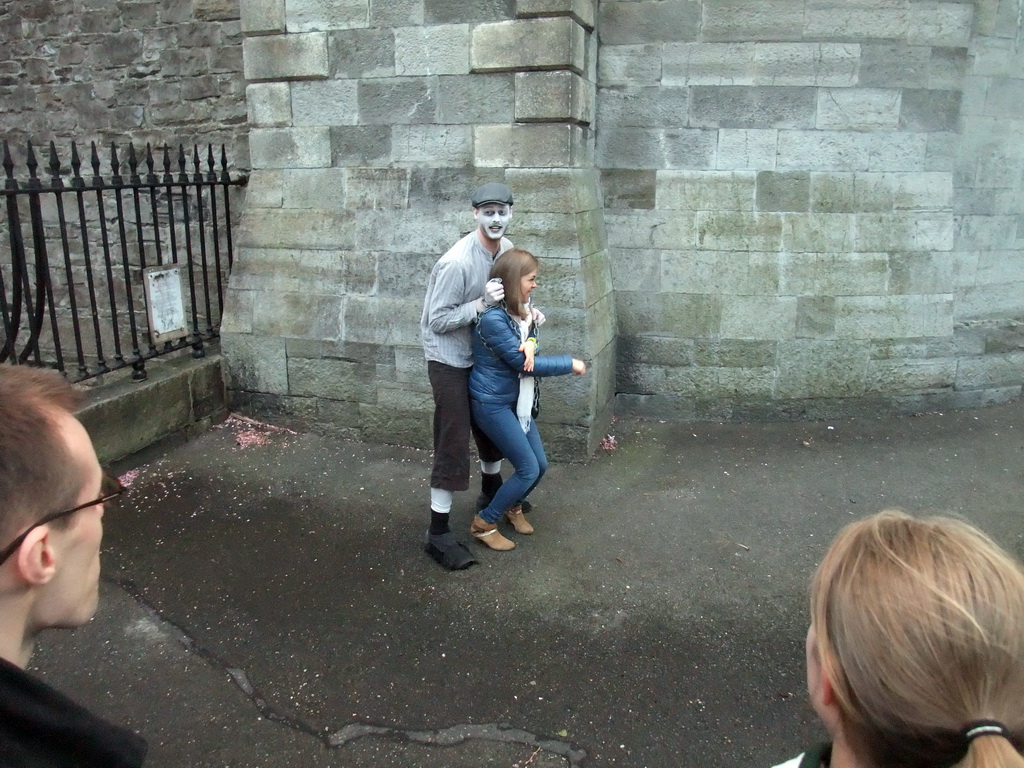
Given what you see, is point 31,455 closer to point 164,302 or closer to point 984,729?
point 984,729

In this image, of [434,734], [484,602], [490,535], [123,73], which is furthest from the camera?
[123,73]

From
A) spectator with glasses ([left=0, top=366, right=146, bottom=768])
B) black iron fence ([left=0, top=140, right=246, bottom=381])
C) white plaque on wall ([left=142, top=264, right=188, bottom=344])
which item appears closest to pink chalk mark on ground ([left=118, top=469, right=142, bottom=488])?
black iron fence ([left=0, top=140, right=246, bottom=381])

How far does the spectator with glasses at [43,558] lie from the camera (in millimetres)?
1084

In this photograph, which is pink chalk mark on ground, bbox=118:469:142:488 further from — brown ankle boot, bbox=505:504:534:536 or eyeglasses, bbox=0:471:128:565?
eyeglasses, bbox=0:471:128:565

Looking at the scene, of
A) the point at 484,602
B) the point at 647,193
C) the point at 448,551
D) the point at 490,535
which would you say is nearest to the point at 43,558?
the point at 484,602

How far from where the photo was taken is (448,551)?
3.94 meters

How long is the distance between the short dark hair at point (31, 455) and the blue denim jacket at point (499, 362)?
253 centimetres

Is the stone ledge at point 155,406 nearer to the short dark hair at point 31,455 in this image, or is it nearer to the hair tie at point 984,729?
the short dark hair at point 31,455

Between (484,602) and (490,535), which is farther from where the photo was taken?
(490,535)

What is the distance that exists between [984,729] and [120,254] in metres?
8.34

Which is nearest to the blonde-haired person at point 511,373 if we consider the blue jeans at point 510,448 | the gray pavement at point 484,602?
the blue jeans at point 510,448

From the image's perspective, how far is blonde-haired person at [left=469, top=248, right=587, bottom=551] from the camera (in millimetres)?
3699

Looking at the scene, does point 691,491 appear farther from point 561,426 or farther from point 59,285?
point 59,285

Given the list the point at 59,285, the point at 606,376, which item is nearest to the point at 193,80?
the point at 59,285
